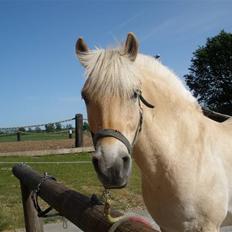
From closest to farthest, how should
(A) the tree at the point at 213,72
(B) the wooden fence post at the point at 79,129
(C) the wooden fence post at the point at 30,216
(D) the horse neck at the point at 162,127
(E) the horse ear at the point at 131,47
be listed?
(E) the horse ear at the point at 131,47 < (D) the horse neck at the point at 162,127 < (C) the wooden fence post at the point at 30,216 < (B) the wooden fence post at the point at 79,129 < (A) the tree at the point at 213,72

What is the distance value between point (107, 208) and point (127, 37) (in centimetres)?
114

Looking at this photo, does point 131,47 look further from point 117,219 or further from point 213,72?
point 213,72

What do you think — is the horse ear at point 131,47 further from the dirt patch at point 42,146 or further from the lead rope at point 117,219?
the dirt patch at point 42,146

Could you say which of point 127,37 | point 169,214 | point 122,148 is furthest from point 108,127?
point 169,214

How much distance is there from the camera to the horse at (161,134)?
2525 mm

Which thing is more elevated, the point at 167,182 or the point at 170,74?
the point at 170,74

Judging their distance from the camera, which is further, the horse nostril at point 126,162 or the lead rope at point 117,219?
the horse nostril at point 126,162

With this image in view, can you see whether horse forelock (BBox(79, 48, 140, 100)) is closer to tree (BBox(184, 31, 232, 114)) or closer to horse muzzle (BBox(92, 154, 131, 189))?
horse muzzle (BBox(92, 154, 131, 189))

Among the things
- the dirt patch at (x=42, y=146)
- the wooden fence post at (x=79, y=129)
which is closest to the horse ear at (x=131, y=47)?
the wooden fence post at (x=79, y=129)

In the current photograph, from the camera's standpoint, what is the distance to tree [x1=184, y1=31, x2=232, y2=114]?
137 ft

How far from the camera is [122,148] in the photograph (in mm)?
2350

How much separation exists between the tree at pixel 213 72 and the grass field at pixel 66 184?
32.4 m

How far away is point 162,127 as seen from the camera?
2.91m

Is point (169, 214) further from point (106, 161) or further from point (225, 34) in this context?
point (225, 34)
